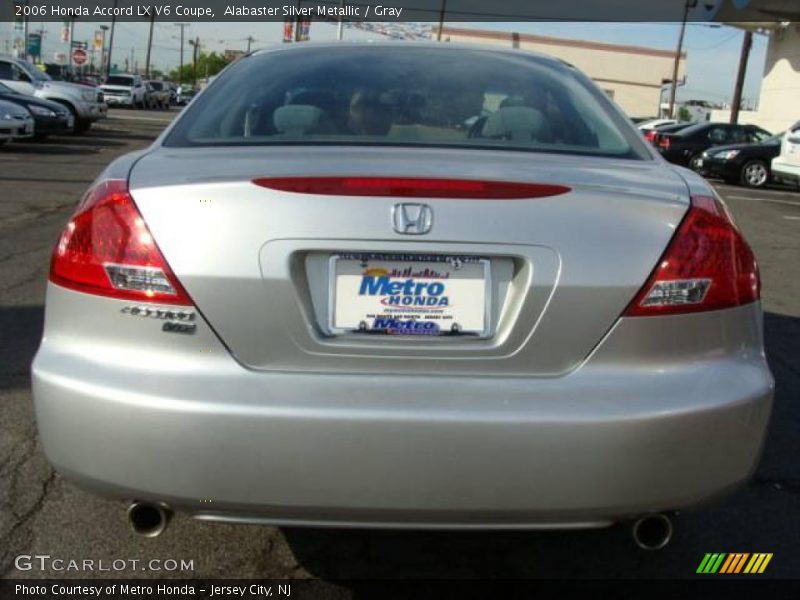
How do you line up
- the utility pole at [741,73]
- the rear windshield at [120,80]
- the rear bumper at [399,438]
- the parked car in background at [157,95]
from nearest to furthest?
the rear bumper at [399,438], the utility pole at [741,73], the rear windshield at [120,80], the parked car in background at [157,95]

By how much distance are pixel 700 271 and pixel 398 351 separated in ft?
2.57

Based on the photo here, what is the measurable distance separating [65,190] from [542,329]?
11.2 m

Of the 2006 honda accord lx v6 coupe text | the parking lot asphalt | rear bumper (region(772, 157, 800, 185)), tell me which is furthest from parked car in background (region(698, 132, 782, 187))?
the 2006 honda accord lx v6 coupe text

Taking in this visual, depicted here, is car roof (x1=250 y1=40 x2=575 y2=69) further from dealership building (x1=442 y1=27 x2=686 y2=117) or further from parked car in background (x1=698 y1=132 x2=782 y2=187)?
dealership building (x1=442 y1=27 x2=686 y2=117)

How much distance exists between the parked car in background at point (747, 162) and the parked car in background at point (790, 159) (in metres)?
2.01

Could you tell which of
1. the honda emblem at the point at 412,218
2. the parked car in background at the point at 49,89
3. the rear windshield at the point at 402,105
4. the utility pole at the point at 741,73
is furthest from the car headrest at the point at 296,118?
the utility pole at the point at 741,73

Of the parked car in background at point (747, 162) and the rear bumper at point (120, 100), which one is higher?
the parked car in background at point (747, 162)

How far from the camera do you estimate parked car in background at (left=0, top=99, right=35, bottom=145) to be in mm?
17297

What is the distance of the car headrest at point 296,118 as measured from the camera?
2.96 m

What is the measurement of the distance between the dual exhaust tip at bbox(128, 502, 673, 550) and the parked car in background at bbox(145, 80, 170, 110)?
50801 millimetres

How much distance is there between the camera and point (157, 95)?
5234 centimetres

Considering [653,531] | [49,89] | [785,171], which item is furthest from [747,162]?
[653,531]

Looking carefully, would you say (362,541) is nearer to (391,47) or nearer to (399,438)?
(399,438)

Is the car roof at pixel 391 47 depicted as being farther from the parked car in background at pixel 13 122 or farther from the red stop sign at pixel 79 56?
the red stop sign at pixel 79 56
